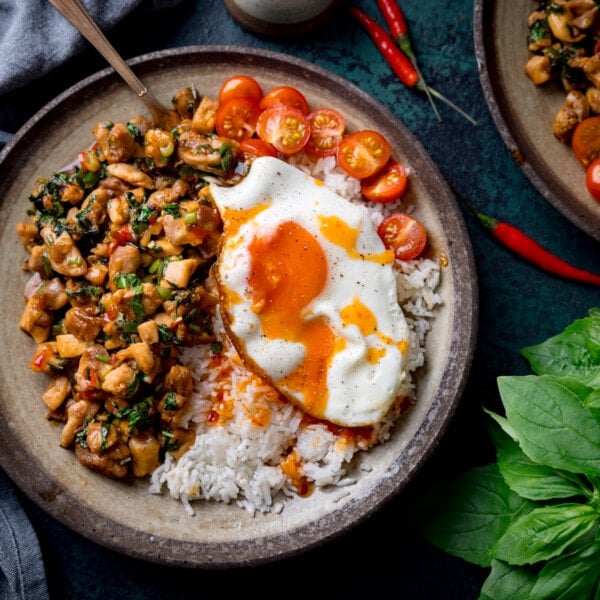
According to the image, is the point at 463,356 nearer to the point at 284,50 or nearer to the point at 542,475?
the point at 542,475

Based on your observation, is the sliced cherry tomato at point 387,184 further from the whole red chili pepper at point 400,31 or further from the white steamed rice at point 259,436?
the whole red chili pepper at point 400,31

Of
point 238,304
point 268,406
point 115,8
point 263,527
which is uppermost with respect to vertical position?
point 115,8

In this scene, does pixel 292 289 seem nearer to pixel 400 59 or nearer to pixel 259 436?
pixel 259 436

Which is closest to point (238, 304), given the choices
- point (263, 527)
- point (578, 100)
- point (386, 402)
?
point (386, 402)

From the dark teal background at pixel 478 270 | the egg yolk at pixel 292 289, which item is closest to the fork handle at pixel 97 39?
the dark teal background at pixel 478 270

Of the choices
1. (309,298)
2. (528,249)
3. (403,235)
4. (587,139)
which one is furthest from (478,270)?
(309,298)

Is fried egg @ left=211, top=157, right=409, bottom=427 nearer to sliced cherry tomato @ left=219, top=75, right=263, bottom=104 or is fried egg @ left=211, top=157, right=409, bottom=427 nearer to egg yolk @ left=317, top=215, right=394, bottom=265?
egg yolk @ left=317, top=215, right=394, bottom=265

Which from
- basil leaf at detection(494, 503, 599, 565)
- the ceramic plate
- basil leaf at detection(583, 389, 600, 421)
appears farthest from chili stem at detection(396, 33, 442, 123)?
basil leaf at detection(494, 503, 599, 565)
